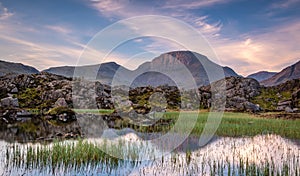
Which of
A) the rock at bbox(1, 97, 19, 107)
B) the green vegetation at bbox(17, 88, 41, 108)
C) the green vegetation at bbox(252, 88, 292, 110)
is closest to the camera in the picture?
the rock at bbox(1, 97, 19, 107)

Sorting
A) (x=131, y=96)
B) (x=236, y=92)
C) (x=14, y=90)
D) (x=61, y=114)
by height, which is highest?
(x=236, y=92)

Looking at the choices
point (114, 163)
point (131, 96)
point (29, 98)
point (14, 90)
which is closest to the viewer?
point (114, 163)

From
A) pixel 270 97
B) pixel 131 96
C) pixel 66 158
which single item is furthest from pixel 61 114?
pixel 270 97

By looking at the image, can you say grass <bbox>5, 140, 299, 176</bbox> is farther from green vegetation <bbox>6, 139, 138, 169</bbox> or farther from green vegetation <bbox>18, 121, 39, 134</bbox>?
green vegetation <bbox>18, 121, 39, 134</bbox>

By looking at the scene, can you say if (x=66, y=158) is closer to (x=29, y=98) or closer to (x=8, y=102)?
(x=8, y=102)

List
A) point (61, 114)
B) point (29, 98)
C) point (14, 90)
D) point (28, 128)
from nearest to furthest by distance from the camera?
point (28, 128)
point (61, 114)
point (29, 98)
point (14, 90)

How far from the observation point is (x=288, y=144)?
883 inches

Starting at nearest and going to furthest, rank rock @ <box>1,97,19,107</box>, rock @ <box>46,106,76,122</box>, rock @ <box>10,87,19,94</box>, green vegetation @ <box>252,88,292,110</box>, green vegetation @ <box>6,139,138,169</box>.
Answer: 1. green vegetation @ <box>6,139,138,169</box>
2. rock @ <box>46,106,76,122</box>
3. rock @ <box>1,97,19,107</box>
4. green vegetation @ <box>252,88,292,110</box>
5. rock @ <box>10,87,19,94</box>

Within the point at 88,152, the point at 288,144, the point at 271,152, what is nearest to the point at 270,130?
the point at 288,144

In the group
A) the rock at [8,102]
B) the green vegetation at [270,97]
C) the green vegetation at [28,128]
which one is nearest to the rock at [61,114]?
the green vegetation at [28,128]

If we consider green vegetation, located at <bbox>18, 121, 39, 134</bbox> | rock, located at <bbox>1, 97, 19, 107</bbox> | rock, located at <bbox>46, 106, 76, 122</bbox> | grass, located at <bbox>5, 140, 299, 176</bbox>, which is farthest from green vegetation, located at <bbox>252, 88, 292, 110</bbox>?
grass, located at <bbox>5, 140, 299, 176</bbox>

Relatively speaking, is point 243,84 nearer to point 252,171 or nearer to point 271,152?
point 271,152

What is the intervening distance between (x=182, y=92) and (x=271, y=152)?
240ft

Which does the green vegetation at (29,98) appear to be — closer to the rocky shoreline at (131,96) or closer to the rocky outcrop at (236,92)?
the rocky shoreline at (131,96)
